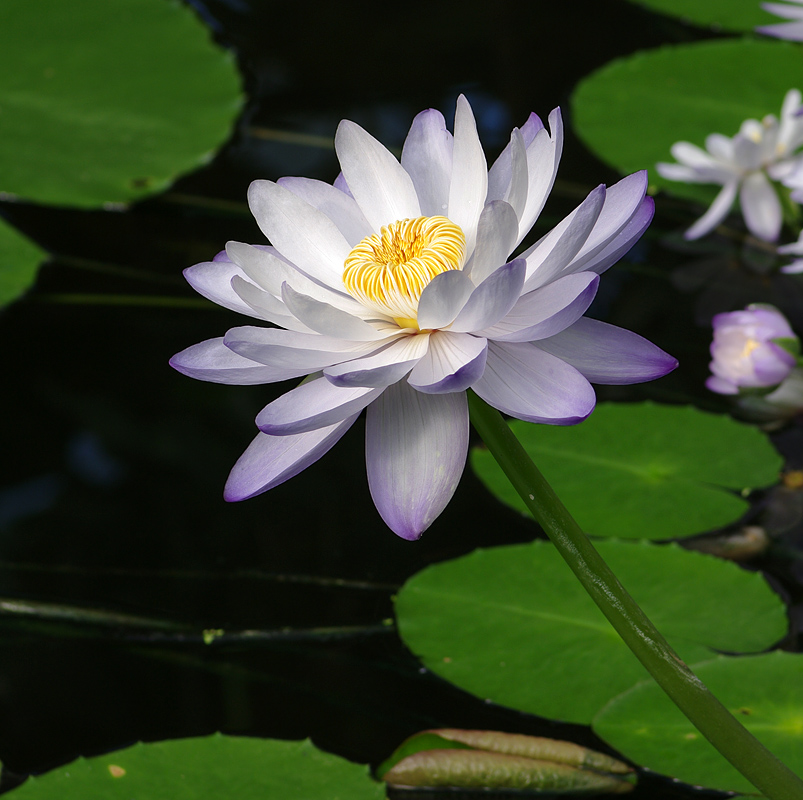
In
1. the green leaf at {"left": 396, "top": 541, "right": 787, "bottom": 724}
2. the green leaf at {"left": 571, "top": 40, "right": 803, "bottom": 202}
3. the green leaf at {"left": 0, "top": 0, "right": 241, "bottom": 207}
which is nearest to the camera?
the green leaf at {"left": 396, "top": 541, "right": 787, "bottom": 724}

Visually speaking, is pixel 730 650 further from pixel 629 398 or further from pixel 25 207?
pixel 25 207

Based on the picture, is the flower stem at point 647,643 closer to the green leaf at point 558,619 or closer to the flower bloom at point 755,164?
the green leaf at point 558,619

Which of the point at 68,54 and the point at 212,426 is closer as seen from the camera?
the point at 212,426

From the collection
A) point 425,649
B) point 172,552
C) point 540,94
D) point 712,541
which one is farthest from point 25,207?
point 712,541

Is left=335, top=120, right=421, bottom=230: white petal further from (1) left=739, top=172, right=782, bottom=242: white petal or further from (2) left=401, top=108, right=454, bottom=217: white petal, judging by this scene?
(1) left=739, top=172, right=782, bottom=242: white petal

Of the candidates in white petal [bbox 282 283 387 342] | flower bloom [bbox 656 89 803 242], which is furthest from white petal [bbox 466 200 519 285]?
flower bloom [bbox 656 89 803 242]

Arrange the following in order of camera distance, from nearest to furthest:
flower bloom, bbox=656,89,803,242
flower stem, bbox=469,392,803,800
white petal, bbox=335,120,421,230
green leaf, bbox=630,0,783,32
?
1. flower stem, bbox=469,392,803,800
2. white petal, bbox=335,120,421,230
3. flower bloom, bbox=656,89,803,242
4. green leaf, bbox=630,0,783,32

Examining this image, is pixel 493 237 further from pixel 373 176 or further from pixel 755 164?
pixel 755 164
